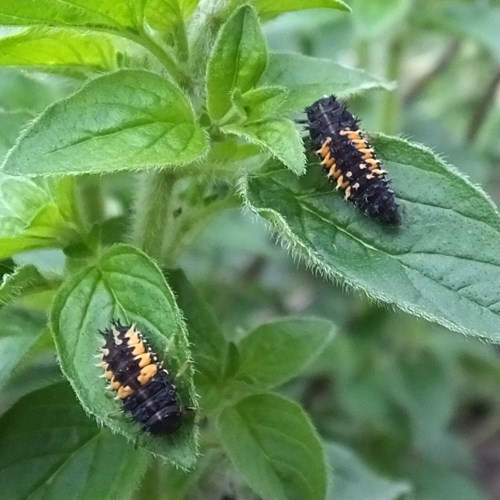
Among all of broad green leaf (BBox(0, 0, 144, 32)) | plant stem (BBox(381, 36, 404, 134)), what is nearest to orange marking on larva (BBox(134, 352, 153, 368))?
broad green leaf (BBox(0, 0, 144, 32))

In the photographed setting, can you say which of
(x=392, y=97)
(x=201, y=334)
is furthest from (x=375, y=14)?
(x=201, y=334)

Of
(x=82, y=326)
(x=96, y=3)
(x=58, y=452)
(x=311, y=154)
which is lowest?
(x=58, y=452)

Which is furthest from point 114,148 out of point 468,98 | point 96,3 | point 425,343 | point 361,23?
point 468,98

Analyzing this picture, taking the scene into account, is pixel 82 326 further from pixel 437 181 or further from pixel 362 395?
pixel 362 395

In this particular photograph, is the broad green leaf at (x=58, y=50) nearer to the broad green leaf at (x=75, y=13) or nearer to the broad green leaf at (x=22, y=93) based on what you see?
the broad green leaf at (x=75, y=13)

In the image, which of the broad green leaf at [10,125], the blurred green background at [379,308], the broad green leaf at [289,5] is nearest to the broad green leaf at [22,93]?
the blurred green background at [379,308]
